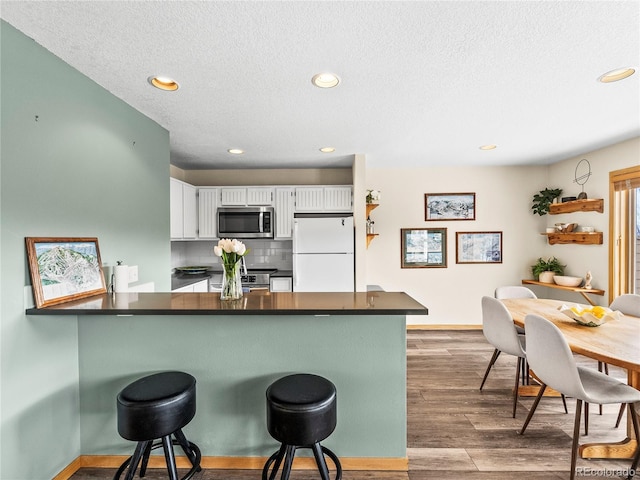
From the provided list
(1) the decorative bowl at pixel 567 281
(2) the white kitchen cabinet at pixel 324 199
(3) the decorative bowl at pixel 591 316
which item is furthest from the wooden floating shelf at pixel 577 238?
(2) the white kitchen cabinet at pixel 324 199

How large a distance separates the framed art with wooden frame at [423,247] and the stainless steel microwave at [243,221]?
198cm

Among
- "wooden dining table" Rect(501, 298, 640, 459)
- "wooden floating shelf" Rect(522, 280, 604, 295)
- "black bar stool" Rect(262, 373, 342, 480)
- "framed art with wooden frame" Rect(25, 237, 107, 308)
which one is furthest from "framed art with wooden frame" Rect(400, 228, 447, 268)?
"framed art with wooden frame" Rect(25, 237, 107, 308)

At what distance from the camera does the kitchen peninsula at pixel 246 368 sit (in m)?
1.85

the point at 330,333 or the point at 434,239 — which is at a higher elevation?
the point at 434,239

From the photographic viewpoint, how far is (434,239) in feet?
15.3

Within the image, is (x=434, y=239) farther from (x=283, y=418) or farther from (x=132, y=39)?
(x=132, y=39)

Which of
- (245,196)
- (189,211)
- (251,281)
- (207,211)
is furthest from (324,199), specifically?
(189,211)

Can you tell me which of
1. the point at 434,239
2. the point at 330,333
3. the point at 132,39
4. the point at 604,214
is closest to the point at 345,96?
the point at 132,39

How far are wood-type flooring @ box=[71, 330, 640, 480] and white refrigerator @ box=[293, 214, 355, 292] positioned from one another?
1265 mm

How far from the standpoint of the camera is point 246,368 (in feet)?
6.15

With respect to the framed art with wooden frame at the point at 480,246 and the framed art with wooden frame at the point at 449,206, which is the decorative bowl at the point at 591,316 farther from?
the framed art with wooden frame at the point at 449,206

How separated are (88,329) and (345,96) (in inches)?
87.9

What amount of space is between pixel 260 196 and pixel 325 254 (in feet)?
4.17

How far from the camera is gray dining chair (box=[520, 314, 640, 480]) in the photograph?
177 centimetres
